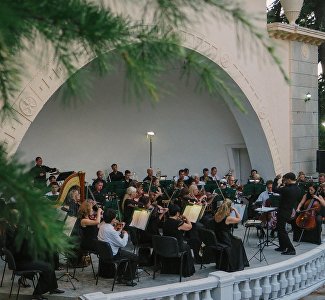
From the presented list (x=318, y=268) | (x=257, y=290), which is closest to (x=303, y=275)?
(x=318, y=268)

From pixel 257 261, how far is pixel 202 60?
35.3 feet

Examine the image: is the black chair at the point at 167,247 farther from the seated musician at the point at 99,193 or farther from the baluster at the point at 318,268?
the seated musician at the point at 99,193

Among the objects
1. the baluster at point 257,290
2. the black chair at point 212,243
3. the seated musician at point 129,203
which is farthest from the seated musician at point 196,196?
the baluster at point 257,290

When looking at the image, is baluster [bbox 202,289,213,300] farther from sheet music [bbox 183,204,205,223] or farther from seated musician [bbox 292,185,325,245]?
seated musician [bbox 292,185,325,245]

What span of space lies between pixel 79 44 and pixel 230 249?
9577mm

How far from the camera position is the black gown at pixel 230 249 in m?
10.7

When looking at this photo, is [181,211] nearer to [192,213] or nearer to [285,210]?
[192,213]

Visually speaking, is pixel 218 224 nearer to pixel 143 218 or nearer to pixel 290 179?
pixel 143 218

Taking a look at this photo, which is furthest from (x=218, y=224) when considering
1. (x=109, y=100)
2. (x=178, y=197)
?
(x=109, y=100)

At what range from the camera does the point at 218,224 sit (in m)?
10.9

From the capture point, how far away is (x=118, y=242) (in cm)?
943

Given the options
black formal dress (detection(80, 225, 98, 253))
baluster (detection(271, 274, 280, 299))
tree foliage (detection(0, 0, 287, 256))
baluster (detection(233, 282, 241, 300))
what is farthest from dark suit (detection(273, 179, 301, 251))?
tree foliage (detection(0, 0, 287, 256))

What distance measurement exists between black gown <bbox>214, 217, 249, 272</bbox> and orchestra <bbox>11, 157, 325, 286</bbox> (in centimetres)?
2

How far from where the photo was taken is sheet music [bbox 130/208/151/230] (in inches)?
422
